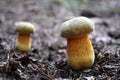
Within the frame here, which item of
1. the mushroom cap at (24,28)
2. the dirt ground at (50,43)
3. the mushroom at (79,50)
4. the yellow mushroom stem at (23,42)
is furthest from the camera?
the yellow mushroom stem at (23,42)

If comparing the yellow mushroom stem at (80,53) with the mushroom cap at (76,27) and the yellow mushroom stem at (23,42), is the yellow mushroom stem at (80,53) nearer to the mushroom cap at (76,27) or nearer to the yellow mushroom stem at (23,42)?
the mushroom cap at (76,27)

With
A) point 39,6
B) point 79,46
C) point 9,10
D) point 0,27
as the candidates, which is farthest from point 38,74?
point 39,6

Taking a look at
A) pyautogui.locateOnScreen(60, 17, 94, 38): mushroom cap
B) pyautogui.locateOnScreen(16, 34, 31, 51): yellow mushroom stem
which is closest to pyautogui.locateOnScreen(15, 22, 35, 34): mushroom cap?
pyautogui.locateOnScreen(16, 34, 31, 51): yellow mushroom stem

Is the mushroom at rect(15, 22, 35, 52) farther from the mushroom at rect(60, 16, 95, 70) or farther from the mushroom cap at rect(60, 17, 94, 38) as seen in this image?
the mushroom cap at rect(60, 17, 94, 38)

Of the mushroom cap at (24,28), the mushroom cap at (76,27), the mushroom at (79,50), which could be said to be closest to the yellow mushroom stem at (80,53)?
the mushroom at (79,50)

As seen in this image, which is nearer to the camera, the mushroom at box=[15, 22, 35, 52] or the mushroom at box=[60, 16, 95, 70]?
the mushroom at box=[60, 16, 95, 70]

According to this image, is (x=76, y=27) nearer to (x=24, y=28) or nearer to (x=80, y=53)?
(x=80, y=53)

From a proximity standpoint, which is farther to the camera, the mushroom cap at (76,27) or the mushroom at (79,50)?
the mushroom at (79,50)
